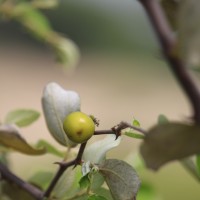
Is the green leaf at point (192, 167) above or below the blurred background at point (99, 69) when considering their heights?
above

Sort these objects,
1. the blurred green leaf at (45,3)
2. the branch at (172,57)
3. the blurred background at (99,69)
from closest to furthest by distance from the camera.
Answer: the branch at (172,57) < the blurred green leaf at (45,3) < the blurred background at (99,69)

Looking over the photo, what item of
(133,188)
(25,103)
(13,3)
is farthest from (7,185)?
(25,103)

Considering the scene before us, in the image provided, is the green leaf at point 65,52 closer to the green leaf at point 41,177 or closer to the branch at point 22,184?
the green leaf at point 41,177

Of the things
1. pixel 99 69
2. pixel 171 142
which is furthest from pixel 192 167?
pixel 99 69

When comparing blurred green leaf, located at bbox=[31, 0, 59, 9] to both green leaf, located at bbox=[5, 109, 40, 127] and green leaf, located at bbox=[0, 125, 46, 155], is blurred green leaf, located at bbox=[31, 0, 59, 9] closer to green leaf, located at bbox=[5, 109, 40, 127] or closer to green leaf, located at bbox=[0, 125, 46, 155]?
green leaf, located at bbox=[5, 109, 40, 127]

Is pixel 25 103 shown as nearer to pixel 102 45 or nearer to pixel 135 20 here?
pixel 135 20

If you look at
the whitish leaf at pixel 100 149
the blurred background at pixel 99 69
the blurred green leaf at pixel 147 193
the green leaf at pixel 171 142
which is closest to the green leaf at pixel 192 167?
the whitish leaf at pixel 100 149
